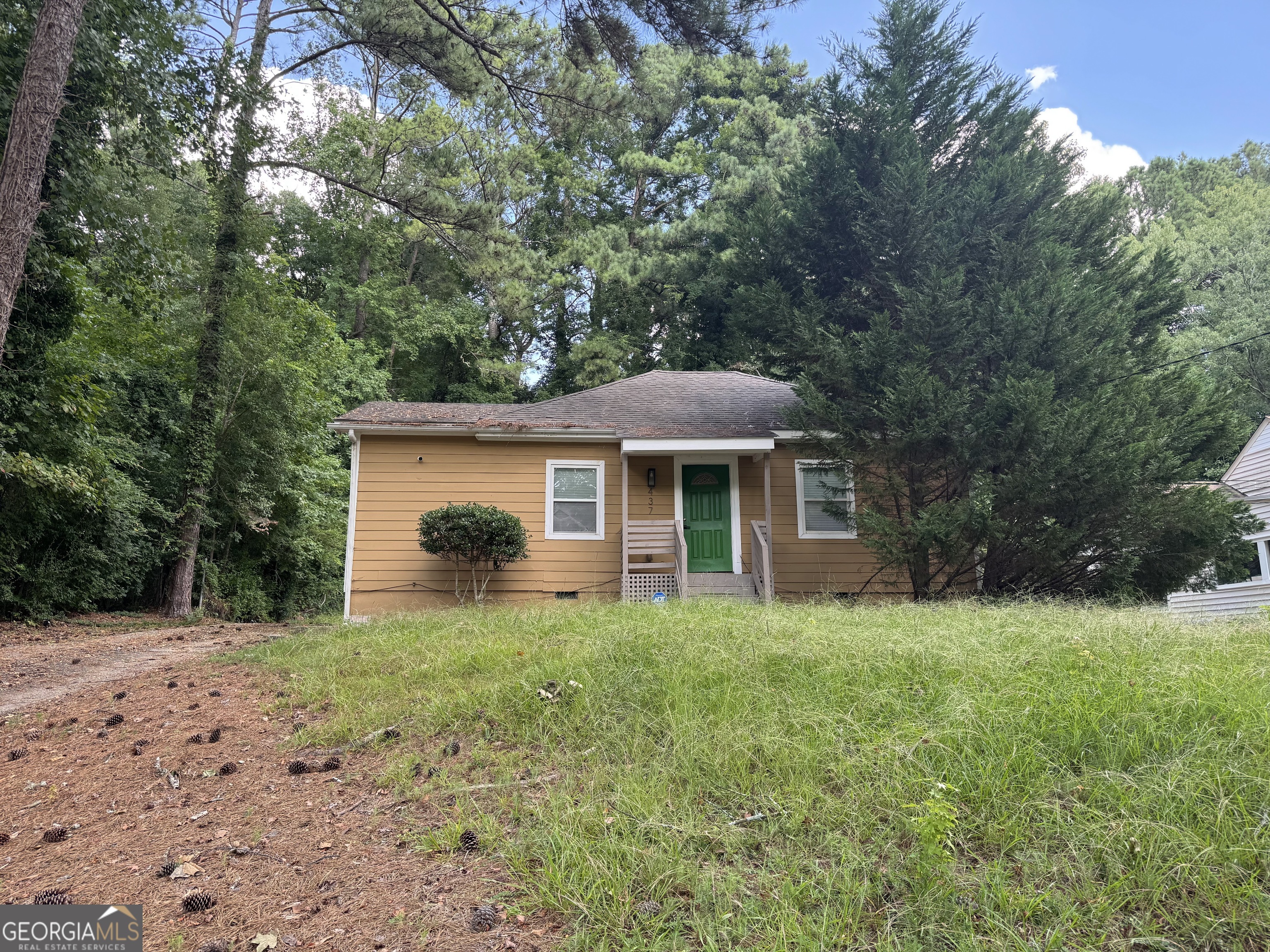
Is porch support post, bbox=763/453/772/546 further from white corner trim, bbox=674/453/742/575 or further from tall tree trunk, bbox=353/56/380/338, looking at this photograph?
tall tree trunk, bbox=353/56/380/338

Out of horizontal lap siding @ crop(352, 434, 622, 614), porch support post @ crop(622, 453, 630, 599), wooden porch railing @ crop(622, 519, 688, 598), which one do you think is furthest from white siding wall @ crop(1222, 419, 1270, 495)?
horizontal lap siding @ crop(352, 434, 622, 614)

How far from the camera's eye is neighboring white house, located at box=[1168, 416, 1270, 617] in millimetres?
12477

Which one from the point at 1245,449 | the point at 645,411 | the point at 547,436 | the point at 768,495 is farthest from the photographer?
the point at 1245,449

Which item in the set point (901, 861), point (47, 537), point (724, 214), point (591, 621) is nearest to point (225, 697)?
point (591, 621)

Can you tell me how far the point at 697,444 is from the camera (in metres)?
9.68

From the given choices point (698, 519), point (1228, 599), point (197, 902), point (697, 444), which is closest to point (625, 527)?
point (698, 519)

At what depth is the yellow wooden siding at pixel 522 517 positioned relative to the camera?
9867 mm

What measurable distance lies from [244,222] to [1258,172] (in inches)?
1589

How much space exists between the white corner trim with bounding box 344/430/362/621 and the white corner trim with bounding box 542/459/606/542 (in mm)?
2795

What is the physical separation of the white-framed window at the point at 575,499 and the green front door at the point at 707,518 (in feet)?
4.43

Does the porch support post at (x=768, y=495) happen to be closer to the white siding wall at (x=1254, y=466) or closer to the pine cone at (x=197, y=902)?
the pine cone at (x=197, y=902)

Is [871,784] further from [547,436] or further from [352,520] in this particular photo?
[352,520]

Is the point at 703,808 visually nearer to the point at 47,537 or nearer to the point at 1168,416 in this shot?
the point at 1168,416

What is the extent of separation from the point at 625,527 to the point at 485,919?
7.75 metres
